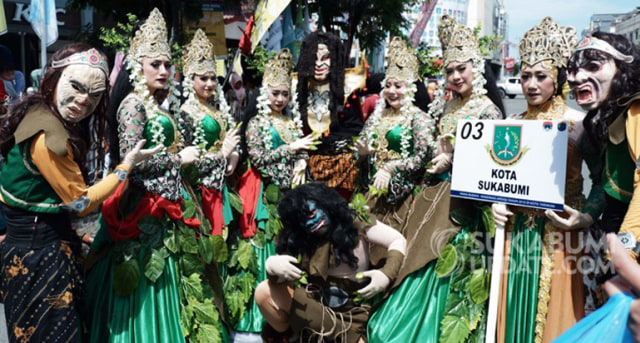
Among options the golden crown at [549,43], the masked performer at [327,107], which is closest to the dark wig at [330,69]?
the masked performer at [327,107]

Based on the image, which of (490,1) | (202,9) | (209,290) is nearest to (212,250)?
(209,290)

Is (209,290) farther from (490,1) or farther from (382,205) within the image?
(490,1)

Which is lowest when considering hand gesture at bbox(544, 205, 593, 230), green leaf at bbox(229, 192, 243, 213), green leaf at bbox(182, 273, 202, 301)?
green leaf at bbox(182, 273, 202, 301)

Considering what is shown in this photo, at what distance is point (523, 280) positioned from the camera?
10.2 ft

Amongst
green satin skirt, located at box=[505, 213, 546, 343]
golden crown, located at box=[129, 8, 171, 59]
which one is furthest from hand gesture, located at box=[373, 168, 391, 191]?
golden crown, located at box=[129, 8, 171, 59]

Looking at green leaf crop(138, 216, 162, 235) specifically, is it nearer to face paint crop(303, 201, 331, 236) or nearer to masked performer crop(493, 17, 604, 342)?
face paint crop(303, 201, 331, 236)

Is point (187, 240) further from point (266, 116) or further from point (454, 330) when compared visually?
point (454, 330)

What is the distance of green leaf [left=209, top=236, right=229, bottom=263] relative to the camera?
392 centimetres

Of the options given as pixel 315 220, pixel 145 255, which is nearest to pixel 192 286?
pixel 145 255

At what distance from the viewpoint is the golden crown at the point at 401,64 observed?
13.2ft

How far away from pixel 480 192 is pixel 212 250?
180 centimetres

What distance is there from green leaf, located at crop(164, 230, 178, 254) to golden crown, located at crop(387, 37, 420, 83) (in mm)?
1810

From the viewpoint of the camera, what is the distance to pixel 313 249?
10.3ft

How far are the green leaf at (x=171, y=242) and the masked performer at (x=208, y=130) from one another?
1.75 feet
